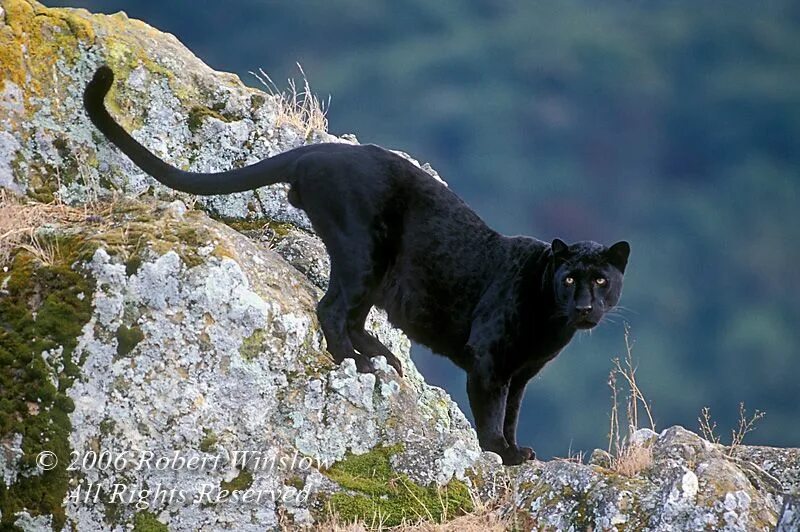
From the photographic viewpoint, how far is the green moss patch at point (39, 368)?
5.55 m

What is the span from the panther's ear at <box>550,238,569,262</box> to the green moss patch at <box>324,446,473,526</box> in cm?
193

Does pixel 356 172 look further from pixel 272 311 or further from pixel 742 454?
pixel 742 454

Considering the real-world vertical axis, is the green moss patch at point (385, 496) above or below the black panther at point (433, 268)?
below

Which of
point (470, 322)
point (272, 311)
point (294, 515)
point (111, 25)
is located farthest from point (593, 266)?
point (111, 25)

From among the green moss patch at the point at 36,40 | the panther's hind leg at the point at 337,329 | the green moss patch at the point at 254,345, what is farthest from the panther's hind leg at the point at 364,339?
the green moss patch at the point at 36,40

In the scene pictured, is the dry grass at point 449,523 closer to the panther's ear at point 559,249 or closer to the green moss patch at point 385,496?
the green moss patch at point 385,496

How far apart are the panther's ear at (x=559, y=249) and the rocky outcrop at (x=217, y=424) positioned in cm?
144

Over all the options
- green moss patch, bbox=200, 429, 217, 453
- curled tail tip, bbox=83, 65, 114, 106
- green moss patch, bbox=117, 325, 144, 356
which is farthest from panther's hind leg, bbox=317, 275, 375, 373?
curled tail tip, bbox=83, 65, 114, 106

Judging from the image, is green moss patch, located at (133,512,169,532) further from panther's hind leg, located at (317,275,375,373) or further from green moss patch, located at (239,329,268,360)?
panther's hind leg, located at (317,275,375,373)

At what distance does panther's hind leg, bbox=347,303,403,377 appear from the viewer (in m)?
7.05

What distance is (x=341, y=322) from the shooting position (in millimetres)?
6809

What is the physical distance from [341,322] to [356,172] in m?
1.09

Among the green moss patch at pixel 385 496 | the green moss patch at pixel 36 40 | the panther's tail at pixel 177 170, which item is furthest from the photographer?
the green moss patch at pixel 36 40

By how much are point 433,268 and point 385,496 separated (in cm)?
201
